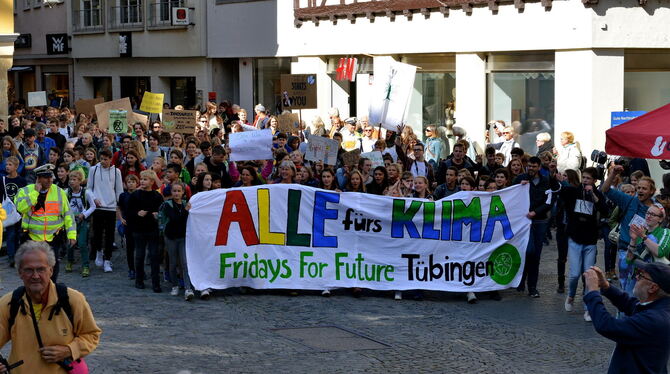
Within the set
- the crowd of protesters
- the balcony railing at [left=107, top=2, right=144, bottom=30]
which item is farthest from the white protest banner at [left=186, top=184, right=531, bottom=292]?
the balcony railing at [left=107, top=2, right=144, bottom=30]

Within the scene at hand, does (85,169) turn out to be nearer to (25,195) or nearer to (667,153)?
(25,195)

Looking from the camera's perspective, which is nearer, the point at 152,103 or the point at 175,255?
the point at 175,255

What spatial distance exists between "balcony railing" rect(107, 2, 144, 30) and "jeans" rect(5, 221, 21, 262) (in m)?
22.4

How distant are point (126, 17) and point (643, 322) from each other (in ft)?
114

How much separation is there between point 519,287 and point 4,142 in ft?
27.4

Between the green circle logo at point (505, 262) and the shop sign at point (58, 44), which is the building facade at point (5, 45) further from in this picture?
the shop sign at point (58, 44)

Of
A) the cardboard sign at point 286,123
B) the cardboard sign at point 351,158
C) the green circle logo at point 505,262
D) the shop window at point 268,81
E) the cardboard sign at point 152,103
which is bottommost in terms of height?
the green circle logo at point 505,262

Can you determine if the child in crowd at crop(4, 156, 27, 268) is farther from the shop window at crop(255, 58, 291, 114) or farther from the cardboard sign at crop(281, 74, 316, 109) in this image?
the shop window at crop(255, 58, 291, 114)

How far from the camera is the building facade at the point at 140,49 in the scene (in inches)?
1393

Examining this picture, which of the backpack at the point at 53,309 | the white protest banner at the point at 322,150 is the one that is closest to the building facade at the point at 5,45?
the white protest banner at the point at 322,150

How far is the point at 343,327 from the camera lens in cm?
1191

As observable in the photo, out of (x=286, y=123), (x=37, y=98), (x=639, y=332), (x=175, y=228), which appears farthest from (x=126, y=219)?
(x=37, y=98)

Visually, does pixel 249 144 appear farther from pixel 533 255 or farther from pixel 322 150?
pixel 533 255

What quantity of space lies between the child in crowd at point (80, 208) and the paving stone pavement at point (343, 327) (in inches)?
27.8
